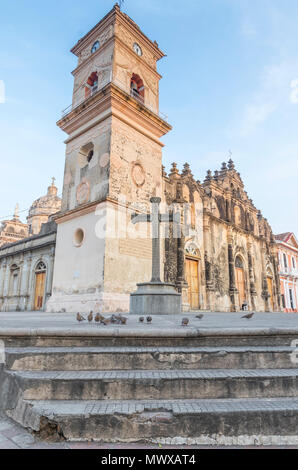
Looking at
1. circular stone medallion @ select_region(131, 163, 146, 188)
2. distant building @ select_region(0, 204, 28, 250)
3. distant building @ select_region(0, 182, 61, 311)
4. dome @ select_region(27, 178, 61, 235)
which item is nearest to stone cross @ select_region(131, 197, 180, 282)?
circular stone medallion @ select_region(131, 163, 146, 188)

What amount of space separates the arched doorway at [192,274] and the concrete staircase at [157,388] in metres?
14.1

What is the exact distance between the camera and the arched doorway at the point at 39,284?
18.6 metres

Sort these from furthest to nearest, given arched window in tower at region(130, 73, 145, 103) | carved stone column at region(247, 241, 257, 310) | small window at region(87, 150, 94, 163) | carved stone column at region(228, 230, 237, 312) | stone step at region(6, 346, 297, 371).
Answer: carved stone column at region(247, 241, 257, 310)
carved stone column at region(228, 230, 237, 312)
arched window in tower at region(130, 73, 145, 103)
small window at region(87, 150, 94, 163)
stone step at region(6, 346, 297, 371)

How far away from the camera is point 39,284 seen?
19.1 m

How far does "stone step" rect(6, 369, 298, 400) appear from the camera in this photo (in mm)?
2691

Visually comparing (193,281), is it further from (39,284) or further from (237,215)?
(39,284)

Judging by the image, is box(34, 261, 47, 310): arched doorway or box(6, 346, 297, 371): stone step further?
box(34, 261, 47, 310): arched doorway

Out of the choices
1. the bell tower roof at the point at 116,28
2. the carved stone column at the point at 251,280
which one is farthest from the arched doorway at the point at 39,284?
the carved stone column at the point at 251,280

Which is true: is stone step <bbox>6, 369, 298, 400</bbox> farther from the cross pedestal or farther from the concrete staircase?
the cross pedestal

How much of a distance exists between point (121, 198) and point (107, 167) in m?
1.47

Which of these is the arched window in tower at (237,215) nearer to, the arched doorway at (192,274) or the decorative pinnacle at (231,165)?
the decorative pinnacle at (231,165)

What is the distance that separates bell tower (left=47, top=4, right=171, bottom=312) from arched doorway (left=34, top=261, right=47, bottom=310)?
15.5ft

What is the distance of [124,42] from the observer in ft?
51.1

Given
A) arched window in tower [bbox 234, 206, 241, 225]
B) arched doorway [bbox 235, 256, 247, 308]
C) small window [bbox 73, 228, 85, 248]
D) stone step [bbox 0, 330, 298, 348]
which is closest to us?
stone step [bbox 0, 330, 298, 348]
